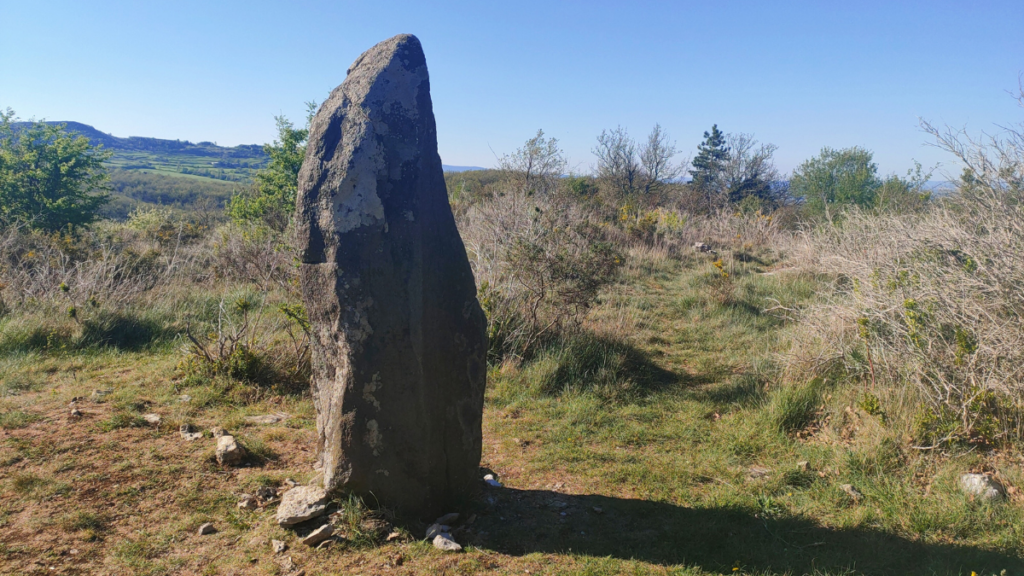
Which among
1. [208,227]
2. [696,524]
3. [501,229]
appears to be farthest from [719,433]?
[208,227]

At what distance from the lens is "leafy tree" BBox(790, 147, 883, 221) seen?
19.6m

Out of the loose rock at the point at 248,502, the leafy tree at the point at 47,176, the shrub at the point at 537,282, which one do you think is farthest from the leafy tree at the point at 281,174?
the loose rock at the point at 248,502

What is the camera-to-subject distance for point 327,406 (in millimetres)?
3211

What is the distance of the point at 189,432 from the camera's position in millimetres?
4359

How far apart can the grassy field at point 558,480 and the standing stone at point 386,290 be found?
38cm

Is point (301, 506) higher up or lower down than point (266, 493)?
higher up

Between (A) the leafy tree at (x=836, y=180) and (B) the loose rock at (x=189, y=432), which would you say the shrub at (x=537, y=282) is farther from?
(A) the leafy tree at (x=836, y=180)

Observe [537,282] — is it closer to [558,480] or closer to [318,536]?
[558,480]

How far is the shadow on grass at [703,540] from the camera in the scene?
301 cm


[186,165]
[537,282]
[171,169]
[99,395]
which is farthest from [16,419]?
[186,165]

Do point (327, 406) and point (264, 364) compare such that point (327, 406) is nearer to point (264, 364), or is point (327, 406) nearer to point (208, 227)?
point (264, 364)

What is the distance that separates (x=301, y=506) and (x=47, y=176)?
16556 mm

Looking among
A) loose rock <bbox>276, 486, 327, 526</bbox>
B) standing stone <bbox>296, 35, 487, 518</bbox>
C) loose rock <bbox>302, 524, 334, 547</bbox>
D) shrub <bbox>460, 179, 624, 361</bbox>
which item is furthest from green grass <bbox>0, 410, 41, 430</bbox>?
shrub <bbox>460, 179, 624, 361</bbox>

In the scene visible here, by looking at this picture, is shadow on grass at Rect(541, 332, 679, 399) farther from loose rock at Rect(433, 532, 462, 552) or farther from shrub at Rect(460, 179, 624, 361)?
loose rock at Rect(433, 532, 462, 552)
